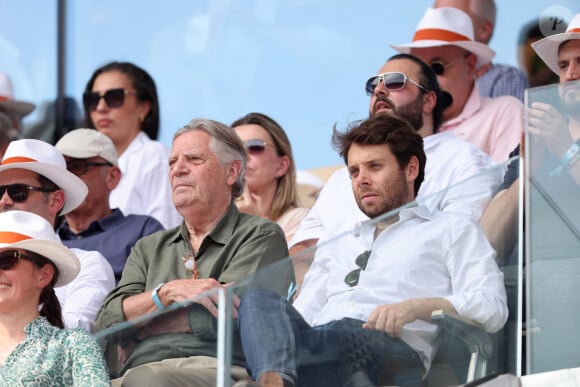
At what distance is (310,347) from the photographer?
4.55m

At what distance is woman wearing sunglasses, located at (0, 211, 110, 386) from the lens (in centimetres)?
486

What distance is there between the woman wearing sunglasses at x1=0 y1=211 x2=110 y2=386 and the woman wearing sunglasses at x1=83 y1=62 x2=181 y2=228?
84.9 inches

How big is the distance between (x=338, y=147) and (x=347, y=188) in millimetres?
487

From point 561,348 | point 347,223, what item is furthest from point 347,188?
point 561,348

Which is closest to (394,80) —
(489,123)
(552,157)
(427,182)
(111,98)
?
(427,182)

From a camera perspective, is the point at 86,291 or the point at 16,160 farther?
the point at 16,160

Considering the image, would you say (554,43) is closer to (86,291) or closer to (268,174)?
(268,174)

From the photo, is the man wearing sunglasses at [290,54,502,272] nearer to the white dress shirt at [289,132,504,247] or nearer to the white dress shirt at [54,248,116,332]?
the white dress shirt at [289,132,504,247]

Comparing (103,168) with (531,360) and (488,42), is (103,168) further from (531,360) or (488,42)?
(531,360)

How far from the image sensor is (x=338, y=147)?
228 inches

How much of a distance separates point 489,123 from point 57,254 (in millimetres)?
2377

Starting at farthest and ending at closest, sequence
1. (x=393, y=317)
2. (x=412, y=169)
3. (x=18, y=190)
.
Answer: (x=18, y=190)
(x=412, y=169)
(x=393, y=317)

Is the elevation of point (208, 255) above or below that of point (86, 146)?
below

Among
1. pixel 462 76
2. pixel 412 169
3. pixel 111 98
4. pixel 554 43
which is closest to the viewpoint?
pixel 412 169
